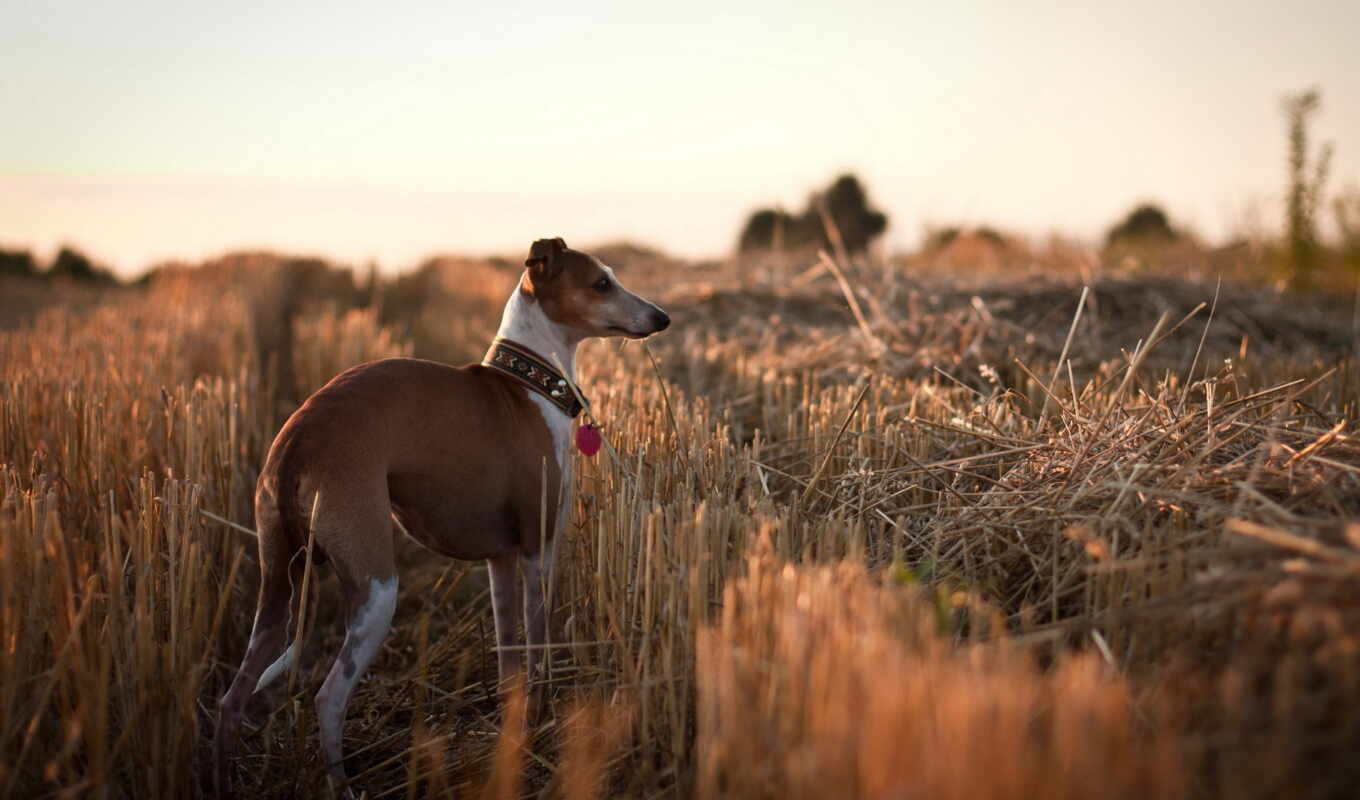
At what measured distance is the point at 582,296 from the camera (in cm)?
396

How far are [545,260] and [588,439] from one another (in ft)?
2.40

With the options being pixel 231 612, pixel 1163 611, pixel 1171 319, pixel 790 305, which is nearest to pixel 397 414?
pixel 231 612

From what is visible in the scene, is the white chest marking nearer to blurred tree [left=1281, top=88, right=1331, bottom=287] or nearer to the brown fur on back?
the brown fur on back

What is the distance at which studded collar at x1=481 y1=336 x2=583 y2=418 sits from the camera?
12.3ft

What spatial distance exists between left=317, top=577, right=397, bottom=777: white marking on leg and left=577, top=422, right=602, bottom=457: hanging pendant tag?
3.25 ft

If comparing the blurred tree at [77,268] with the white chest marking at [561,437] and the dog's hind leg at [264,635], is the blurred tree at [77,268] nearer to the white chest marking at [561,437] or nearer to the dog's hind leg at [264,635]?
the white chest marking at [561,437]

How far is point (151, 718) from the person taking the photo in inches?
110

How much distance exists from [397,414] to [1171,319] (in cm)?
784

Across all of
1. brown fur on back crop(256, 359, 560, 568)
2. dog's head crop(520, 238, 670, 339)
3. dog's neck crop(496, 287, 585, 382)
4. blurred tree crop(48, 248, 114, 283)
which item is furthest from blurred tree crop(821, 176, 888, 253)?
blurred tree crop(48, 248, 114, 283)

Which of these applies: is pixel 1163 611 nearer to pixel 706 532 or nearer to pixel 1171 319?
→ pixel 706 532

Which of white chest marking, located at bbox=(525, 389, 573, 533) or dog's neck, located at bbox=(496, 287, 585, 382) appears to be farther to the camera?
dog's neck, located at bbox=(496, 287, 585, 382)

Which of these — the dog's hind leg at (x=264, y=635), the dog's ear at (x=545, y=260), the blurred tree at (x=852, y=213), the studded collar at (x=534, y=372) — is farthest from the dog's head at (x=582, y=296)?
the blurred tree at (x=852, y=213)

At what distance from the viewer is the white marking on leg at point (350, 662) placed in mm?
2932

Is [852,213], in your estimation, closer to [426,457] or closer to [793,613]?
[426,457]
